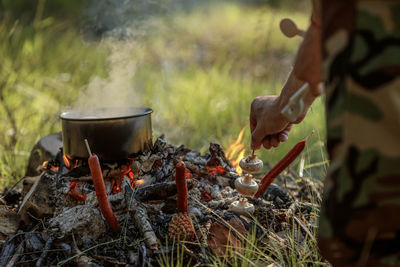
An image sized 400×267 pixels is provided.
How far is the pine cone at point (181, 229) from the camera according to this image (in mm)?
1701

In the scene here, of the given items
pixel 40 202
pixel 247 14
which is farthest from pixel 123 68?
pixel 247 14

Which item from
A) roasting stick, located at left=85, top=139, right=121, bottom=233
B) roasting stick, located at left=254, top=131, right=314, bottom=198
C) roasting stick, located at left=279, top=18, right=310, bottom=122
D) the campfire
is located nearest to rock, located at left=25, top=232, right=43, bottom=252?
the campfire

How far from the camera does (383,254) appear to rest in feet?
3.05

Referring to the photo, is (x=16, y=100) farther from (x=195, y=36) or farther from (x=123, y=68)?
(x=195, y=36)

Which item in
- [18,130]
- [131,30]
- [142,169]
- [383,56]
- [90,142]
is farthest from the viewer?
[131,30]

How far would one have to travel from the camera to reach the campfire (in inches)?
66.1

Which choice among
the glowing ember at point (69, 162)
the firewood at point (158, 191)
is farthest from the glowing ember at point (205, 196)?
the glowing ember at point (69, 162)

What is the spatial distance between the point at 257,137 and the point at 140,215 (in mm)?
691

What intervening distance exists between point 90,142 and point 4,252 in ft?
2.17

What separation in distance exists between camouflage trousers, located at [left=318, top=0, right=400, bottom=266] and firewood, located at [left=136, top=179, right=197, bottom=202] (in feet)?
3.52

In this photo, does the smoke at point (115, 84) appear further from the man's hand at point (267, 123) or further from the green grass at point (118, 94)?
the man's hand at point (267, 123)

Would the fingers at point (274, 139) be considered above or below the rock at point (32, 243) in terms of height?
above

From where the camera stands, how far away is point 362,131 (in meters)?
0.86

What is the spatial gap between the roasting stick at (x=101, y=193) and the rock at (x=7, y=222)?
0.59 metres
